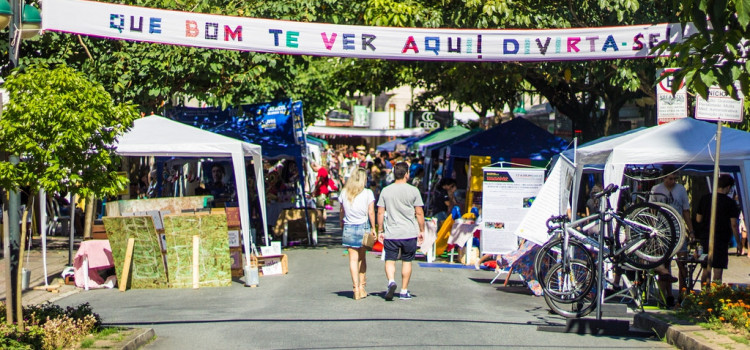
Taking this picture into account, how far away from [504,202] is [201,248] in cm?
550

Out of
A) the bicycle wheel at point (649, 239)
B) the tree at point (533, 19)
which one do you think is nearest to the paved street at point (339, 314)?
the bicycle wheel at point (649, 239)

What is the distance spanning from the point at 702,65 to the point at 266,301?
6.86 metres

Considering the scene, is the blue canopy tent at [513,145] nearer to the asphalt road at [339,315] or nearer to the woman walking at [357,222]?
the asphalt road at [339,315]

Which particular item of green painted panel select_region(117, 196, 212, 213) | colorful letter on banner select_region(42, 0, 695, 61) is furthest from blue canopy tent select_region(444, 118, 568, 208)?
colorful letter on banner select_region(42, 0, 695, 61)

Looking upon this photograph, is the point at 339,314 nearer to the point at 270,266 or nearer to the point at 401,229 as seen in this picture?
the point at 401,229

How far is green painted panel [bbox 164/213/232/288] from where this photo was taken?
15242mm

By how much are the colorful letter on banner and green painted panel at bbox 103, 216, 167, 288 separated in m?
4.04

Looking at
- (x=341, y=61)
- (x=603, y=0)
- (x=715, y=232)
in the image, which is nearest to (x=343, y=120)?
(x=341, y=61)

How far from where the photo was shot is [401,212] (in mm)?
13180

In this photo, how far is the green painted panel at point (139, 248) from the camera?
15172mm

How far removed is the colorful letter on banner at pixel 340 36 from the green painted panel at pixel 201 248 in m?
3.92

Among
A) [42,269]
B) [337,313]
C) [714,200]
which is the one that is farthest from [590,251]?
[42,269]

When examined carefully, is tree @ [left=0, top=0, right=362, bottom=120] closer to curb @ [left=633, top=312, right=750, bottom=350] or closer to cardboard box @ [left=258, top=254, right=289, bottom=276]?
cardboard box @ [left=258, top=254, right=289, bottom=276]

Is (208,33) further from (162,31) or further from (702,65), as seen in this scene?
(702,65)
